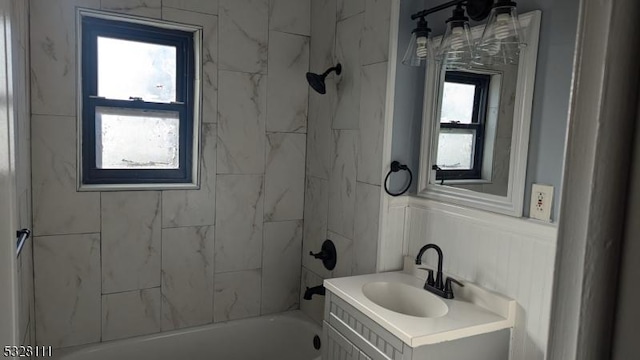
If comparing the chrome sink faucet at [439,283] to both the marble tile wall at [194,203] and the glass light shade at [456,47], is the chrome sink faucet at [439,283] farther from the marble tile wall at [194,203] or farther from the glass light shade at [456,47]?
the marble tile wall at [194,203]

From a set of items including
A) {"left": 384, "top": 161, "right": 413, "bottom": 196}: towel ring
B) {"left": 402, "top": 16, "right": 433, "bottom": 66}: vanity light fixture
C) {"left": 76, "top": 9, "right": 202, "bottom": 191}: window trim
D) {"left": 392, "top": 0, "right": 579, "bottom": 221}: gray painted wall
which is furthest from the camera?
{"left": 76, "top": 9, "right": 202, "bottom": 191}: window trim

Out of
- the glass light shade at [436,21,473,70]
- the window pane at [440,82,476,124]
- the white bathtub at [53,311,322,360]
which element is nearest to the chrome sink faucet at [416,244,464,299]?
the window pane at [440,82,476,124]

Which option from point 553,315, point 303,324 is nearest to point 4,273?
point 553,315

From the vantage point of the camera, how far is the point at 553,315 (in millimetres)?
376

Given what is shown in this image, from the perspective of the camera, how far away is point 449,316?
1703mm

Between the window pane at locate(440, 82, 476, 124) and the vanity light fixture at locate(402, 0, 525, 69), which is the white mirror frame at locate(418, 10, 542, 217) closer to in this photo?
the vanity light fixture at locate(402, 0, 525, 69)

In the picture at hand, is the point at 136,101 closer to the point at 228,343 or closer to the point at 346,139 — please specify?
the point at 346,139

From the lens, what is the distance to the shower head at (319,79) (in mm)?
2449

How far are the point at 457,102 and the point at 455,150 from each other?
8.6 inches

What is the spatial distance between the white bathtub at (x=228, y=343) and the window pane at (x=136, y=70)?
1.37 metres

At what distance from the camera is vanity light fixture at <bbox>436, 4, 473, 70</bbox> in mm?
1850

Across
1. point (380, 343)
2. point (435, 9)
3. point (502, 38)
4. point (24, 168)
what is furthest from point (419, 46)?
point (24, 168)

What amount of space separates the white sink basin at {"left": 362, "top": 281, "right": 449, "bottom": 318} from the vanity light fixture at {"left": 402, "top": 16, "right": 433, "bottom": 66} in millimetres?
1042

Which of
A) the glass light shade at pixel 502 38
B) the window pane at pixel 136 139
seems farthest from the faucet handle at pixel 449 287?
the window pane at pixel 136 139
